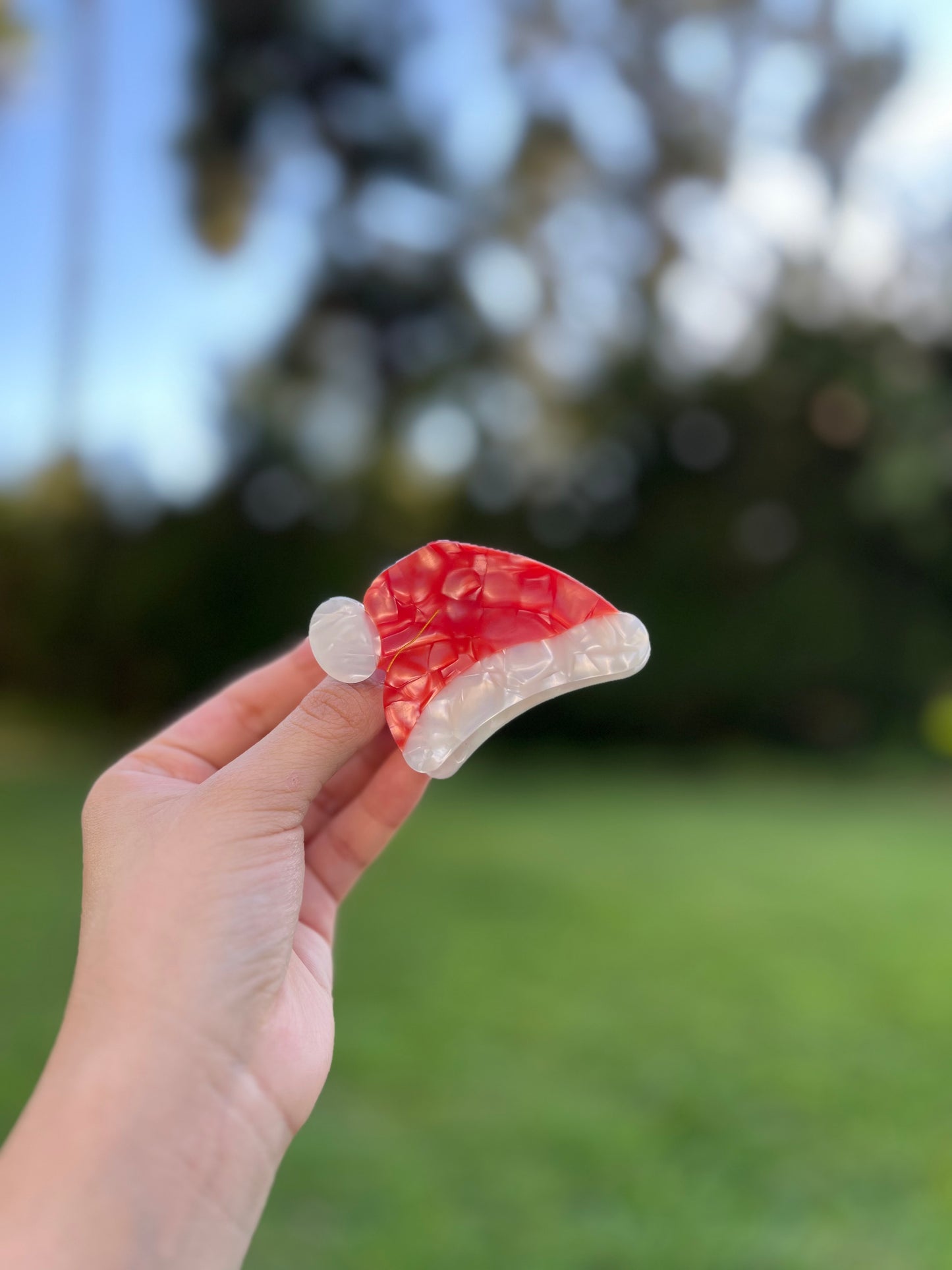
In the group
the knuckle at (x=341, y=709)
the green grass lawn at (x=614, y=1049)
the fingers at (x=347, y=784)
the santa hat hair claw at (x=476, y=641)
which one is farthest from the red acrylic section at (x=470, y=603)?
the green grass lawn at (x=614, y=1049)

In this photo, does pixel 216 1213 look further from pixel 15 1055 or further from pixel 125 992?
pixel 15 1055

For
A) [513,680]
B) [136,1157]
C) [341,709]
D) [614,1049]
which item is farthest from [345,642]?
[614,1049]

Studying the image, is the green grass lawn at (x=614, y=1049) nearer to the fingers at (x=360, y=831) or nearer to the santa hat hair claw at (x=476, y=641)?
the fingers at (x=360, y=831)

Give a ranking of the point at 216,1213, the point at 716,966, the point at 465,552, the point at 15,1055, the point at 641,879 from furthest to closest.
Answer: the point at 641,879, the point at 716,966, the point at 15,1055, the point at 465,552, the point at 216,1213

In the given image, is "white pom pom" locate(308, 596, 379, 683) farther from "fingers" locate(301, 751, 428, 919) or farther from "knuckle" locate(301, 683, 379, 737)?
"fingers" locate(301, 751, 428, 919)

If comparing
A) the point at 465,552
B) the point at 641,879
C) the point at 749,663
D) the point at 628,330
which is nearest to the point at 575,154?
the point at 628,330

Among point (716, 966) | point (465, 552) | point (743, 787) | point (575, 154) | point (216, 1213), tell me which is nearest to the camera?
point (216, 1213)

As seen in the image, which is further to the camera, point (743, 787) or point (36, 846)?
point (743, 787)
